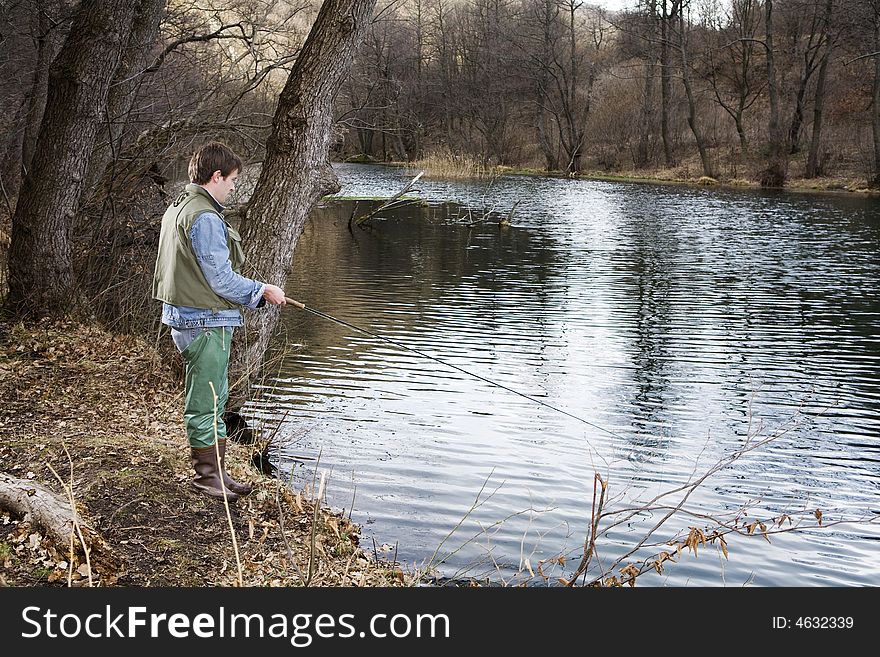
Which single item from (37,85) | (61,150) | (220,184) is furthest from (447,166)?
(220,184)

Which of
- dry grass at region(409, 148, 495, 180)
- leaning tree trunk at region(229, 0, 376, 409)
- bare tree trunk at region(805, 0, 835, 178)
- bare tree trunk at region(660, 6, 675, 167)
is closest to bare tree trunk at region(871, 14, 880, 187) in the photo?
bare tree trunk at region(805, 0, 835, 178)

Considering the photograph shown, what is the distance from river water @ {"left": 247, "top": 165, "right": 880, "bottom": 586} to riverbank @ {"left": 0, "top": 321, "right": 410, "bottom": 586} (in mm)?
530

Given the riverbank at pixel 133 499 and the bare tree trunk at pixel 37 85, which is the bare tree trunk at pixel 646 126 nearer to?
the bare tree trunk at pixel 37 85

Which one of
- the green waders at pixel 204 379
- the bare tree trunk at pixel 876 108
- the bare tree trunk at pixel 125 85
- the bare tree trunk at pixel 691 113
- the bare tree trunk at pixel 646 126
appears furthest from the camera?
the bare tree trunk at pixel 646 126

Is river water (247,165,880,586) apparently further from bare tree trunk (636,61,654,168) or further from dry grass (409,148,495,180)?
bare tree trunk (636,61,654,168)

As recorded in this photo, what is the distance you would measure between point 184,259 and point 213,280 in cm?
18

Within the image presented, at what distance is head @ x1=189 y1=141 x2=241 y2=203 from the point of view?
4.29m

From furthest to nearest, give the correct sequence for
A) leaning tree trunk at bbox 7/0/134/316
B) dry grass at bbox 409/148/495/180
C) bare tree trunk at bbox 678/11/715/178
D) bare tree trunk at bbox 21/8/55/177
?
dry grass at bbox 409/148/495/180, bare tree trunk at bbox 678/11/715/178, bare tree trunk at bbox 21/8/55/177, leaning tree trunk at bbox 7/0/134/316

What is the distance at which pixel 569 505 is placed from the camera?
21.1 ft

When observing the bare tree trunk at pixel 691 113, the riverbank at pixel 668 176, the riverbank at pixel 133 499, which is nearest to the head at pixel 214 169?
the riverbank at pixel 133 499

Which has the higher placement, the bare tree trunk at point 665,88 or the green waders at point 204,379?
the bare tree trunk at point 665,88

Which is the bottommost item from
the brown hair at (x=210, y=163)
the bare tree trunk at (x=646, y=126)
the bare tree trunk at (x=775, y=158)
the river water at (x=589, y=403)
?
the river water at (x=589, y=403)

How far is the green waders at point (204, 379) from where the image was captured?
439 centimetres
